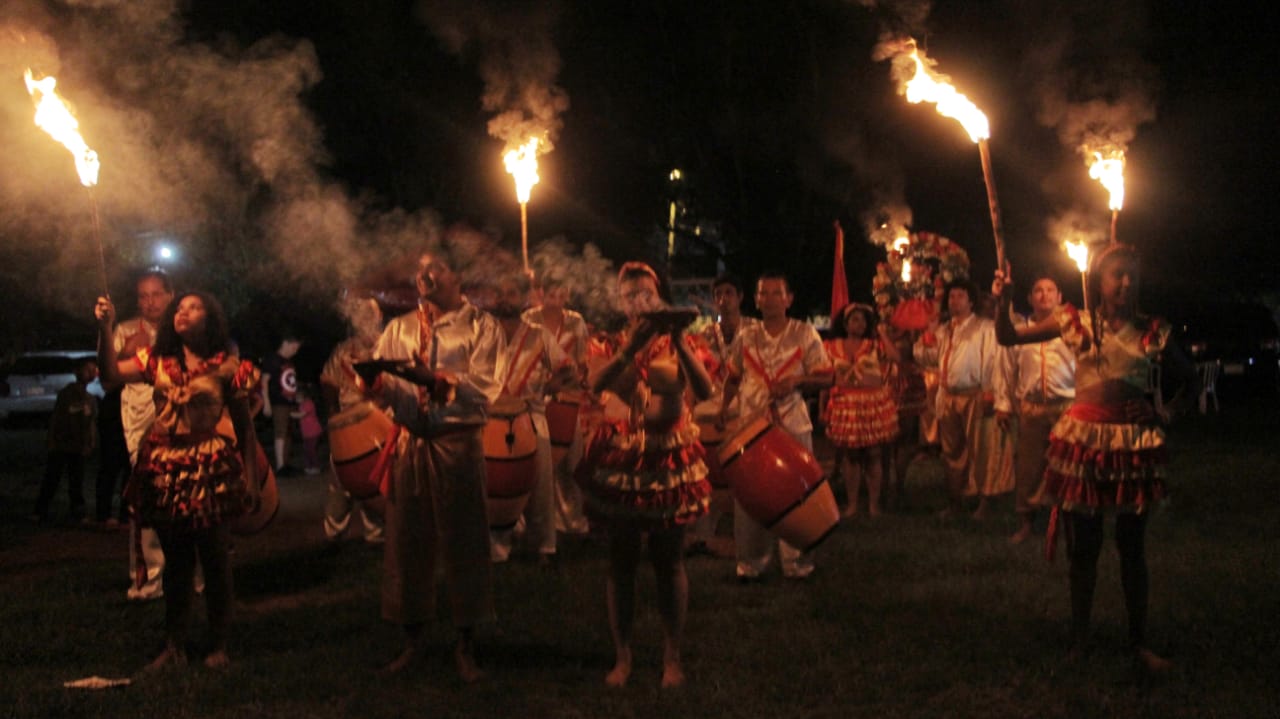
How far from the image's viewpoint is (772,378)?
7.21 metres

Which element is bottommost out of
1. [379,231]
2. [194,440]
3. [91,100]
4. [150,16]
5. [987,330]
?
[194,440]

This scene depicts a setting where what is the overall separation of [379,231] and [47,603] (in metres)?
3.14

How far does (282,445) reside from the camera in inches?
555

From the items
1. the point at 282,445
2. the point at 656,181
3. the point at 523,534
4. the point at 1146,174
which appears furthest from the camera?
the point at 656,181

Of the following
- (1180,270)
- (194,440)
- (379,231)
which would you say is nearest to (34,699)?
(194,440)


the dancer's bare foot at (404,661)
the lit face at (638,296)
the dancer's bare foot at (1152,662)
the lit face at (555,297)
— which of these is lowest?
the dancer's bare foot at (1152,662)

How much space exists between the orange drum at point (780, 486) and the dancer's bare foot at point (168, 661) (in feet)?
9.70

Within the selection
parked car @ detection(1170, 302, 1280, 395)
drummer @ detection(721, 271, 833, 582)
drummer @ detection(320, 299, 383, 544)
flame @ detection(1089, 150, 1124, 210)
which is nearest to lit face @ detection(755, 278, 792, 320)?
drummer @ detection(721, 271, 833, 582)

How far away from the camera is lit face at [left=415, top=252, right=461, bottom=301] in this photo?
5.53 meters

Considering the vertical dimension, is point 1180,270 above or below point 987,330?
above

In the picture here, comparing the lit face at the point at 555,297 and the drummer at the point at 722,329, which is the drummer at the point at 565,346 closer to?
the lit face at the point at 555,297

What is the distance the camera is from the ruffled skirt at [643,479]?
5227mm

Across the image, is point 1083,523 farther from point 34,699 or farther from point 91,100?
point 91,100

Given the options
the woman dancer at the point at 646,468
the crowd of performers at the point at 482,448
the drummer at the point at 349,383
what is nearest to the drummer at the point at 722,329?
the crowd of performers at the point at 482,448
